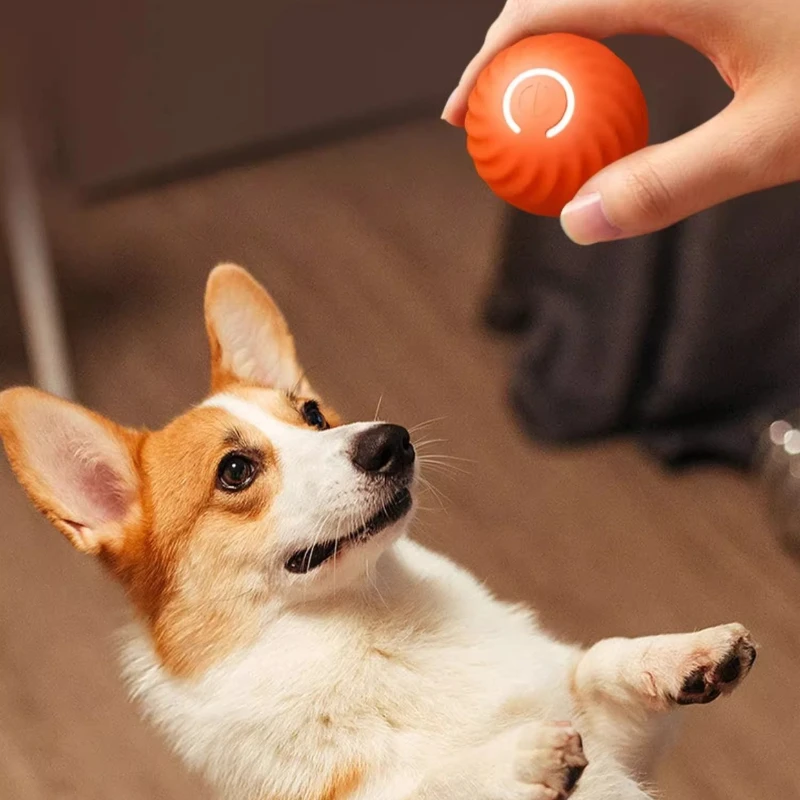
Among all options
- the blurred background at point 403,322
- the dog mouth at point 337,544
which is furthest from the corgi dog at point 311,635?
the blurred background at point 403,322

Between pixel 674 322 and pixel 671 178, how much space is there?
3.99ft

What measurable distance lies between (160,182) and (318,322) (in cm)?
70

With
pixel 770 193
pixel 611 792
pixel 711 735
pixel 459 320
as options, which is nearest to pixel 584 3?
pixel 611 792

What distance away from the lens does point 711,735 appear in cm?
181

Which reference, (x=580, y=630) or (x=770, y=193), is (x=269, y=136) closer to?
(x=770, y=193)

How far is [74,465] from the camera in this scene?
122 cm

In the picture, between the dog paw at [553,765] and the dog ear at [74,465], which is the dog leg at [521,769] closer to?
the dog paw at [553,765]

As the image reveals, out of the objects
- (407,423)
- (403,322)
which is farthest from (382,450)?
(403,322)

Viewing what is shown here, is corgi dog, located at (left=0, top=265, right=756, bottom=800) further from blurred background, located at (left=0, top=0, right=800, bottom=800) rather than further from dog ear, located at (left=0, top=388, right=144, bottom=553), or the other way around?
blurred background, located at (left=0, top=0, right=800, bottom=800)

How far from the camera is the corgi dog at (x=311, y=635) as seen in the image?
1103 mm

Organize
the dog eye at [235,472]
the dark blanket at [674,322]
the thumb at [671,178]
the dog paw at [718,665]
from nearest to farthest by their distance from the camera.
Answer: the thumb at [671,178] < the dog paw at [718,665] < the dog eye at [235,472] < the dark blanket at [674,322]

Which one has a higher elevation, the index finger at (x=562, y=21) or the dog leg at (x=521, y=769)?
the index finger at (x=562, y=21)

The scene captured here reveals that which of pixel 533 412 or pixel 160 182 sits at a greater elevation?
pixel 160 182

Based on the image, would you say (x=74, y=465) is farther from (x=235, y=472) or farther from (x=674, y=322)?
(x=674, y=322)
